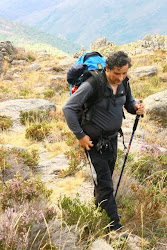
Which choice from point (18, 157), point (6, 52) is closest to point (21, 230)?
point (18, 157)

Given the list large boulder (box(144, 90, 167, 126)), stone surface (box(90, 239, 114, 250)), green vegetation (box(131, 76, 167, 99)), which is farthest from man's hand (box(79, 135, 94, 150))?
green vegetation (box(131, 76, 167, 99))

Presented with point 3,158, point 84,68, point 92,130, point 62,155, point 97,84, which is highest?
point 84,68

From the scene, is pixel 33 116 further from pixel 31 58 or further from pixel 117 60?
pixel 31 58

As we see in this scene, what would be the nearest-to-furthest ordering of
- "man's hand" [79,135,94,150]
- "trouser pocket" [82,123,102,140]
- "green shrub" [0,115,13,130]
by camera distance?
"man's hand" [79,135,94,150] → "trouser pocket" [82,123,102,140] → "green shrub" [0,115,13,130]

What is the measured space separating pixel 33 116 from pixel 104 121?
19.1 feet

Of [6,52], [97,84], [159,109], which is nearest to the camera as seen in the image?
[97,84]

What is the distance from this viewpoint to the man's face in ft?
9.00

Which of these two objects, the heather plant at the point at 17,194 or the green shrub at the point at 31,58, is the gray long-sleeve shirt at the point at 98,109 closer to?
the heather plant at the point at 17,194

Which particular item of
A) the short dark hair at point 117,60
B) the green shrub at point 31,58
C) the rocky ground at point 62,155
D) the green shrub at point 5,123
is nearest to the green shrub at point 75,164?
the rocky ground at point 62,155

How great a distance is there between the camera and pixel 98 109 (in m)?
2.85

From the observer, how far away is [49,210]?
105 inches

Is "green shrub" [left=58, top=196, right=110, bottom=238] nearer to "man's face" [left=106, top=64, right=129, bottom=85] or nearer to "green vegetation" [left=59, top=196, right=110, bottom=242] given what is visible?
"green vegetation" [left=59, top=196, right=110, bottom=242]

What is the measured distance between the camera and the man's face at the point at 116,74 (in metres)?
2.74

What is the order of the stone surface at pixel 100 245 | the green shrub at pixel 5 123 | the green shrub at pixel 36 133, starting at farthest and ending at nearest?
1. the green shrub at pixel 5 123
2. the green shrub at pixel 36 133
3. the stone surface at pixel 100 245
